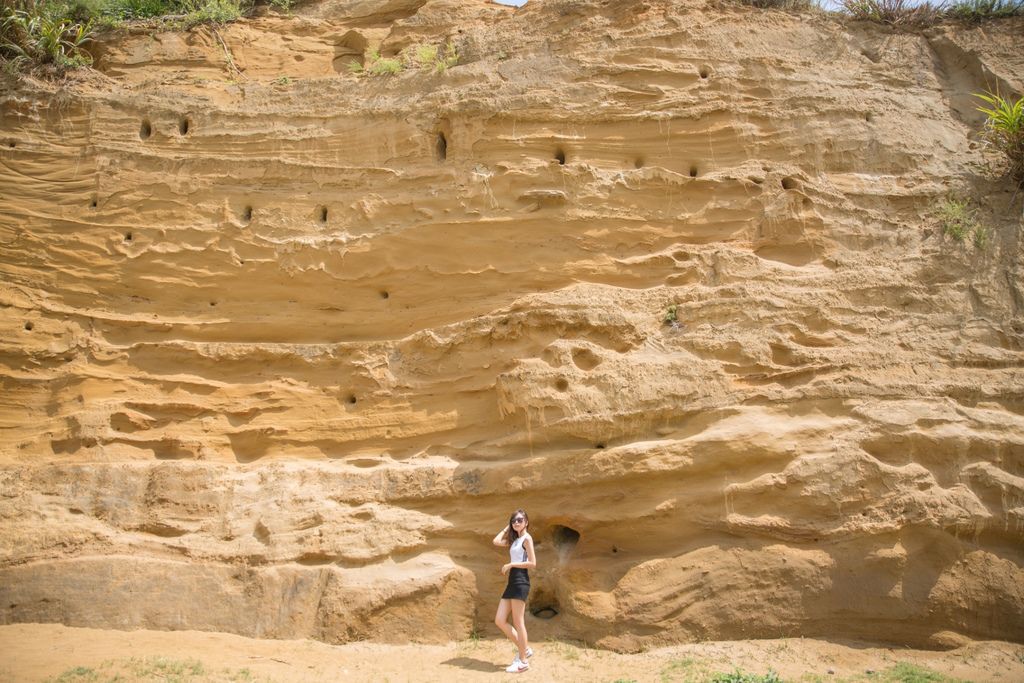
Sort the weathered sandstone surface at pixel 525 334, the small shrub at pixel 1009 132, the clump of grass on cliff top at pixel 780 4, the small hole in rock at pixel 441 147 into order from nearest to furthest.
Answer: the weathered sandstone surface at pixel 525 334
the small shrub at pixel 1009 132
the small hole in rock at pixel 441 147
the clump of grass on cliff top at pixel 780 4

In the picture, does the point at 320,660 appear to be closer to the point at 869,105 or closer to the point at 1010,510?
the point at 1010,510

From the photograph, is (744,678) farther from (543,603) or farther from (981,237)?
(981,237)

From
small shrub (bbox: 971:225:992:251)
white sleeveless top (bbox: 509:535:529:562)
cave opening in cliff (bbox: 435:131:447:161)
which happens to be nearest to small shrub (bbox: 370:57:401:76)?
cave opening in cliff (bbox: 435:131:447:161)

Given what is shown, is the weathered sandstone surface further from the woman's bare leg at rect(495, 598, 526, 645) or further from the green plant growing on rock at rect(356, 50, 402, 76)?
the woman's bare leg at rect(495, 598, 526, 645)

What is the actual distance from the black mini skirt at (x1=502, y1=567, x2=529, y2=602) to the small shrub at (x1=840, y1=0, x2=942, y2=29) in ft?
21.5

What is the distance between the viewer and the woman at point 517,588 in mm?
6129

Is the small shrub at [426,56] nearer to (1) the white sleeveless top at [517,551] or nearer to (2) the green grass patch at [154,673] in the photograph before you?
(1) the white sleeveless top at [517,551]

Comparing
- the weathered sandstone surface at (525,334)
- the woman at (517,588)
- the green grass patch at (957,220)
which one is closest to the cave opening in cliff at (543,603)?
the weathered sandstone surface at (525,334)

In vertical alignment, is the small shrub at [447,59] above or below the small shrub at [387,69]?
above

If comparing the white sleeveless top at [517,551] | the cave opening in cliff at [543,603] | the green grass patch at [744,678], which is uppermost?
the white sleeveless top at [517,551]

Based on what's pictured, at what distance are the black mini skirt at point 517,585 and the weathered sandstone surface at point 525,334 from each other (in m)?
0.61

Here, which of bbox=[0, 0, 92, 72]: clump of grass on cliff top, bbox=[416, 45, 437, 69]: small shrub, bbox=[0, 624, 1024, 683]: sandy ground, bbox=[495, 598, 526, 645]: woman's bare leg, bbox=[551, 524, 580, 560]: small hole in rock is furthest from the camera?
bbox=[0, 0, 92, 72]: clump of grass on cliff top

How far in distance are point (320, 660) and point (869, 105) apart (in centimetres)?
691

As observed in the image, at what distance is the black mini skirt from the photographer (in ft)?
20.5
